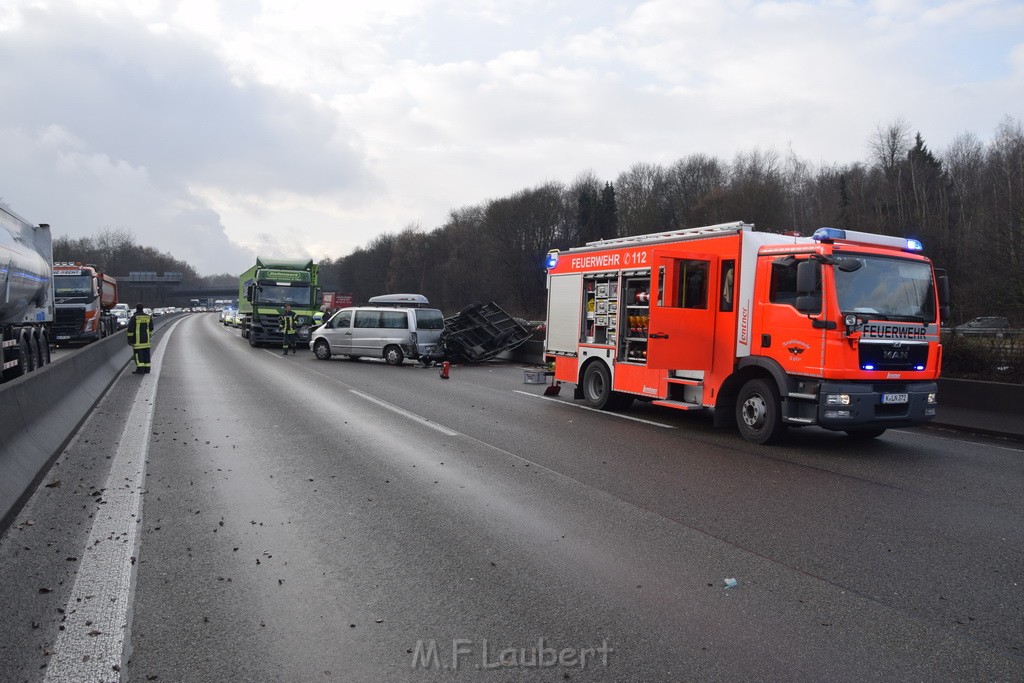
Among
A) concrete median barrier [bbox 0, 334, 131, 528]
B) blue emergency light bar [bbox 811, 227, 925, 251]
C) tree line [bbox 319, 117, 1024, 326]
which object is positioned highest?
tree line [bbox 319, 117, 1024, 326]

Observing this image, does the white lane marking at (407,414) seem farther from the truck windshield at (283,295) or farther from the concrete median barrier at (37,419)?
the truck windshield at (283,295)

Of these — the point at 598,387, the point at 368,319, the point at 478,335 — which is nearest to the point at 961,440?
the point at 598,387

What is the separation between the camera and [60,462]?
807 cm

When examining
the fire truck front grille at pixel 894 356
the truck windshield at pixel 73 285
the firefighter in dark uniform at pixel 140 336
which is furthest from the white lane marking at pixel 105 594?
the truck windshield at pixel 73 285

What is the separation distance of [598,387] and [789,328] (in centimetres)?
454

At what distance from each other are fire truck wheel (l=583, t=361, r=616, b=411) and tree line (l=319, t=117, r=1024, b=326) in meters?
26.6

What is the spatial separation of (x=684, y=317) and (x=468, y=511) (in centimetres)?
556

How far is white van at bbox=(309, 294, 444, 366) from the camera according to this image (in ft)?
78.3

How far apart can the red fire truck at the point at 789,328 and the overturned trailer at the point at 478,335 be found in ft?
41.0

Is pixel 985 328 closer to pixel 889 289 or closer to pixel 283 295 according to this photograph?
pixel 889 289

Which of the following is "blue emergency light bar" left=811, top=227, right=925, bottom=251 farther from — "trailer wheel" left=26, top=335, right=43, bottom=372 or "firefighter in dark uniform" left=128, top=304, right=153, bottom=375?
"firefighter in dark uniform" left=128, top=304, right=153, bottom=375

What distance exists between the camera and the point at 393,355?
24094mm

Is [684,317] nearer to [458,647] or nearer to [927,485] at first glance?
[927,485]

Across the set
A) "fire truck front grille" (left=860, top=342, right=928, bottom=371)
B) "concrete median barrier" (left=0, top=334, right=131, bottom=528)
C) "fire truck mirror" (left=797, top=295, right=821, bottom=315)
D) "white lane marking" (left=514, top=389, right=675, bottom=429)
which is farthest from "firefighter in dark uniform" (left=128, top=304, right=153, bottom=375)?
"fire truck front grille" (left=860, top=342, right=928, bottom=371)
